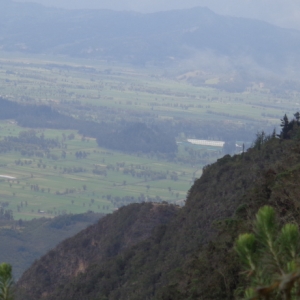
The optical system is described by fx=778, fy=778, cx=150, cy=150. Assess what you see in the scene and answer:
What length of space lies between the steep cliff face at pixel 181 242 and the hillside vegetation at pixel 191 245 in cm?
2

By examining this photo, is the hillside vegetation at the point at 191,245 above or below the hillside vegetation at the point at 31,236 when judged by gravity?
above

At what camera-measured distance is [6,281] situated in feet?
16.4

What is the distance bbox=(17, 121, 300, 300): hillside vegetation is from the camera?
12805mm

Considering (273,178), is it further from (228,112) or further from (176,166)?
(228,112)

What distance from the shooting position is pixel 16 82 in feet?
464

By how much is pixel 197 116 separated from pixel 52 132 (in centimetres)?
2418

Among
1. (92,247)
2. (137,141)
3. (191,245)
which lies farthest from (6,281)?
(137,141)

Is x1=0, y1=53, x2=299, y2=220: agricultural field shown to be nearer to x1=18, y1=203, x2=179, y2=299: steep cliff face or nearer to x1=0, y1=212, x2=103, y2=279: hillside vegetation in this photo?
x1=0, y1=212, x2=103, y2=279: hillside vegetation

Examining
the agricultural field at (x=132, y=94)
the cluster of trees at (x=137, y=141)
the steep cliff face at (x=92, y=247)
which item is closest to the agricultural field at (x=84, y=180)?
the cluster of trees at (x=137, y=141)

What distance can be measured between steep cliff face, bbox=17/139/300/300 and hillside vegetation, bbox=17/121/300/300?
20 millimetres

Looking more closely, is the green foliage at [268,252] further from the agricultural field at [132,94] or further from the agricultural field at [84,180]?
the agricultural field at [132,94]

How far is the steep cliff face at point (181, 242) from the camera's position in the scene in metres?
12.9

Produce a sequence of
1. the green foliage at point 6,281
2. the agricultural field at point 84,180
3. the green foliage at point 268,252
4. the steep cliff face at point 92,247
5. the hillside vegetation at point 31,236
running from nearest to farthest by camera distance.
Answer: the green foliage at point 268,252 < the green foliage at point 6,281 < the steep cliff face at point 92,247 < the hillside vegetation at point 31,236 < the agricultural field at point 84,180

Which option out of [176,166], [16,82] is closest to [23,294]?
[176,166]
